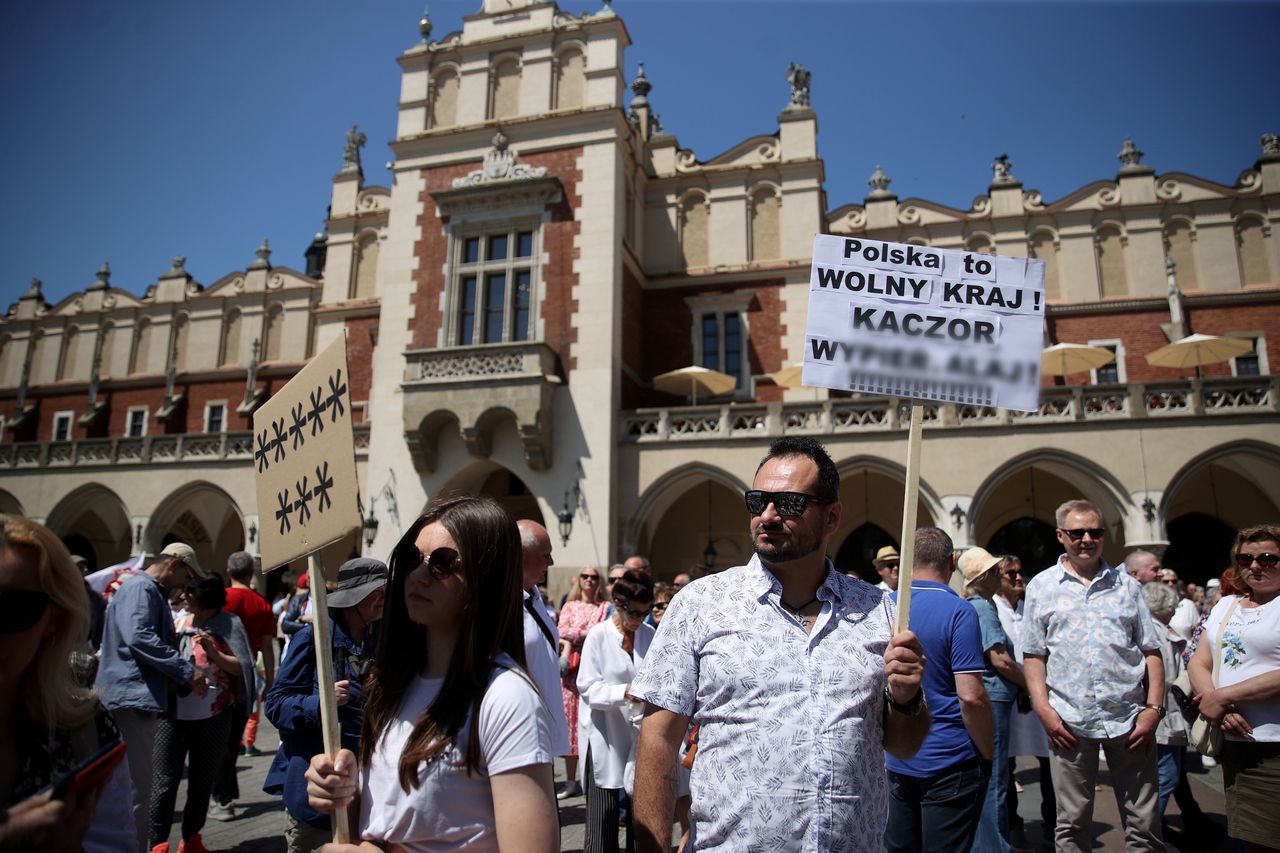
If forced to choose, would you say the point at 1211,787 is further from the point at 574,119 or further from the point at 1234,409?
the point at 574,119

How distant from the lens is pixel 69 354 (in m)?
25.7

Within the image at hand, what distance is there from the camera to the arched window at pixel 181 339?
80.0 ft

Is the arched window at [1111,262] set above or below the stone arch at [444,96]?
below

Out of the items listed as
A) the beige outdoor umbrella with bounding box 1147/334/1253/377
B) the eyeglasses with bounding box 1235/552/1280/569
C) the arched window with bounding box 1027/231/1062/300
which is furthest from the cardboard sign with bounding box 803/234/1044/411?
the arched window with bounding box 1027/231/1062/300

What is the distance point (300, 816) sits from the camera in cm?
336

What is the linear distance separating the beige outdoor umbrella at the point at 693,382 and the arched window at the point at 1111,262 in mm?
8936

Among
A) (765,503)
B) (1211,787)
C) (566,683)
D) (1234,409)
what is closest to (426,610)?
(765,503)

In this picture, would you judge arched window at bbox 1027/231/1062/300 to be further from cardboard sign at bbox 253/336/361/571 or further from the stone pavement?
cardboard sign at bbox 253/336/361/571

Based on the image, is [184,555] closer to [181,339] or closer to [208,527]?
[208,527]

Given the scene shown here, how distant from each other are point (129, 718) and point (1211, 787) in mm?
8373

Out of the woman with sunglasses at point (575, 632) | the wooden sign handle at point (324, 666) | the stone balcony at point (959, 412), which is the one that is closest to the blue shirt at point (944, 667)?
the wooden sign handle at point (324, 666)

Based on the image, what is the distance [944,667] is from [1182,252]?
1925cm

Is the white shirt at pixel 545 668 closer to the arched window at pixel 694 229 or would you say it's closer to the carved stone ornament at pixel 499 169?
the carved stone ornament at pixel 499 169

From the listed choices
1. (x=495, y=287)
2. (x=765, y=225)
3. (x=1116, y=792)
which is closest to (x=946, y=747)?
(x=1116, y=792)
